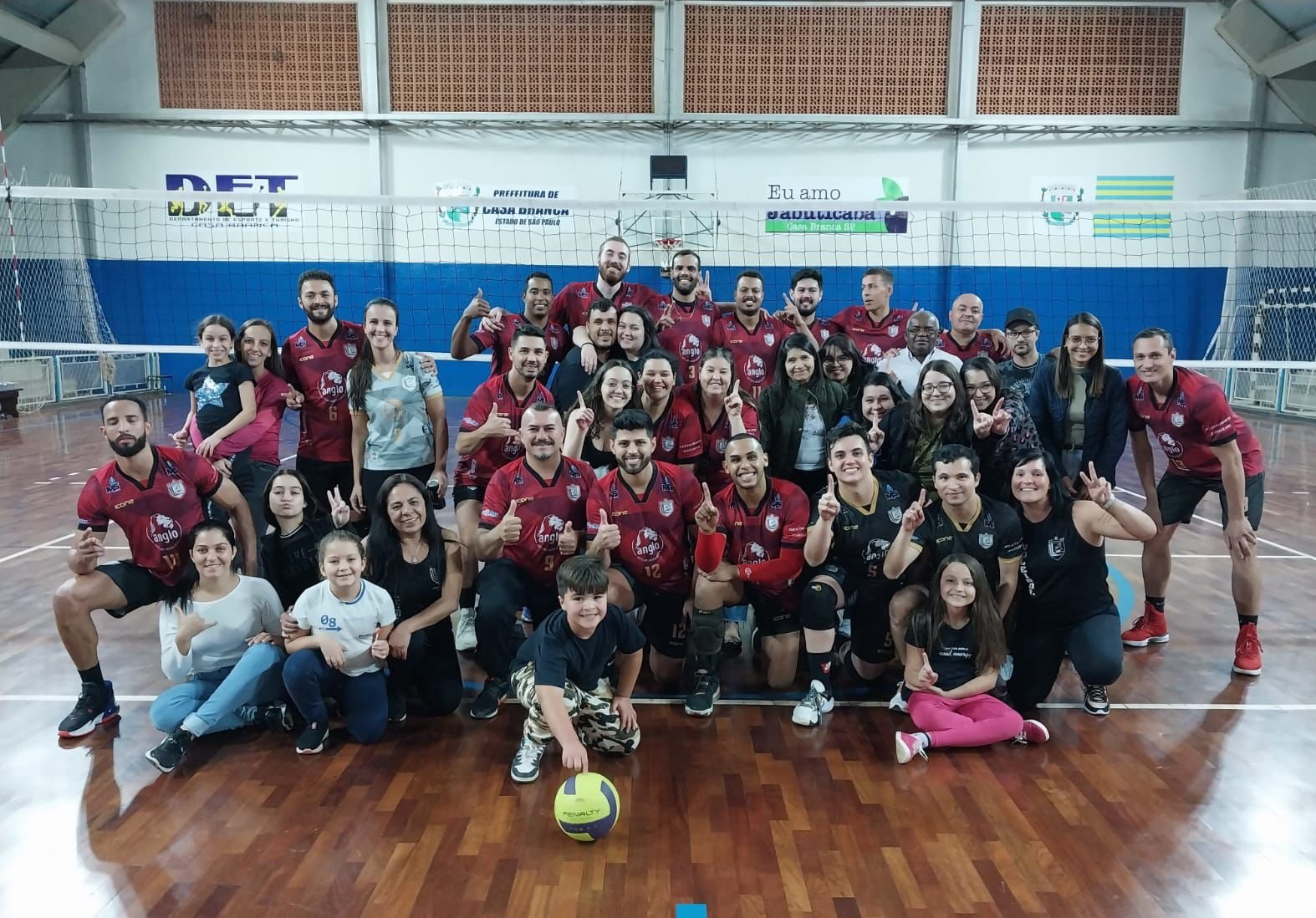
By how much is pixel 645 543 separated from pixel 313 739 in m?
1.66

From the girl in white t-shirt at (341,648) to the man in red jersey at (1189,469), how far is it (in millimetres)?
3865

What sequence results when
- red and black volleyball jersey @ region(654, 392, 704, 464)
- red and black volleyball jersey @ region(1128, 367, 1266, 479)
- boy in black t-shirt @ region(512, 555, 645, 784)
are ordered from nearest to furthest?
boy in black t-shirt @ region(512, 555, 645, 784), red and black volleyball jersey @ region(1128, 367, 1266, 479), red and black volleyball jersey @ region(654, 392, 704, 464)

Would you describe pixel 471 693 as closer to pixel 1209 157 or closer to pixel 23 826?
pixel 23 826

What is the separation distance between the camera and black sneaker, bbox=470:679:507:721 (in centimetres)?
416

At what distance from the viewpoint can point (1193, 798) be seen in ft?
11.3

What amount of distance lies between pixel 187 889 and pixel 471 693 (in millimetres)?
1705

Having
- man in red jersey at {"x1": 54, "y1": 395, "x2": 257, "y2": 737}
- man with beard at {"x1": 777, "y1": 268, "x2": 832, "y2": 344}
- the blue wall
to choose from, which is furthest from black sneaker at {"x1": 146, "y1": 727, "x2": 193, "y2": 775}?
the blue wall

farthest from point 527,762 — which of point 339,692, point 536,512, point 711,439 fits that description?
point 711,439

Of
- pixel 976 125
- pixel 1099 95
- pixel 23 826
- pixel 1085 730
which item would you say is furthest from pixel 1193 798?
pixel 1099 95

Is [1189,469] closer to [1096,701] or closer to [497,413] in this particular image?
[1096,701]

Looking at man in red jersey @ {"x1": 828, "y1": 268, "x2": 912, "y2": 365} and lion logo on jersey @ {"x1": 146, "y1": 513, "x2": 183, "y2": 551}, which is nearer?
lion logo on jersey @ {"x1": 146, "y1": 513, "x2": 183, "y2": 551}

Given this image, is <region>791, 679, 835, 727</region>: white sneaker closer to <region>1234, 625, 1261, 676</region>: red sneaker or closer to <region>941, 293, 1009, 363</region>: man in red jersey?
<region>1234, 625, 1261, 676</region>: red sneaker

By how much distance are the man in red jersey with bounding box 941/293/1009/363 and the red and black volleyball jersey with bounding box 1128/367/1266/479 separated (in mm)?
992

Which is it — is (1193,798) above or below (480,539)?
below
